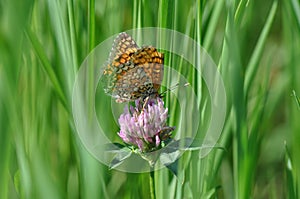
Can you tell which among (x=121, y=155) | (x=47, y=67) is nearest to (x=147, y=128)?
(x=121, y=155)

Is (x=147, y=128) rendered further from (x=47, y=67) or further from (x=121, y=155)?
(x=47, y=67)

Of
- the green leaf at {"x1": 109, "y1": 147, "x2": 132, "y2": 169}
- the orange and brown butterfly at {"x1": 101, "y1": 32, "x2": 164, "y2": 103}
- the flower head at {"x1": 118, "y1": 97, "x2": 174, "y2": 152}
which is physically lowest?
the green leaf at {"x1": 109, "y1": 147, "x2": 132, "y2": 169}

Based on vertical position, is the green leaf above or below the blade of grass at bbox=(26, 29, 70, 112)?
below

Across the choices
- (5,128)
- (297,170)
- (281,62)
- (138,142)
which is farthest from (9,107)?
(281,62)

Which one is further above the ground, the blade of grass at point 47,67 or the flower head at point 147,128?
the blade of grass at point 47,67

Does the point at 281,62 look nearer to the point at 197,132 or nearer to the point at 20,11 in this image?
the point at 197,132

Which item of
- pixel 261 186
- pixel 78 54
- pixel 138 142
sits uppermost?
pixel 78 54
